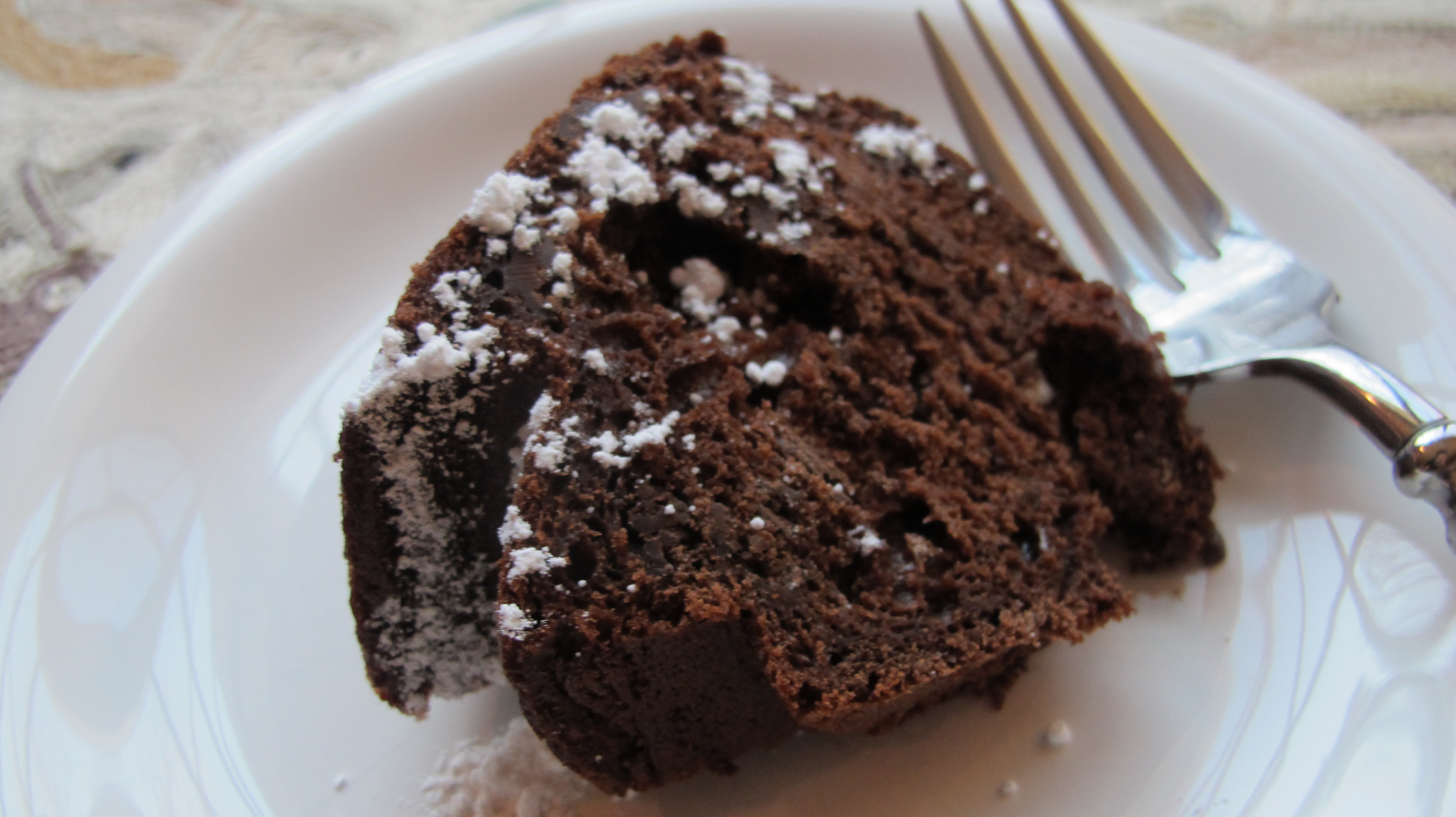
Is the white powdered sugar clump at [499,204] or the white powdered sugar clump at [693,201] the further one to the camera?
the white powdered sugar clump at [693,201]

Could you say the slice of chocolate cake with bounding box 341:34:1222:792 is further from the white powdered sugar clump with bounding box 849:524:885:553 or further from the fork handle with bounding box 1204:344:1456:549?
the fork handle with bounding box 1204:344:1456:549

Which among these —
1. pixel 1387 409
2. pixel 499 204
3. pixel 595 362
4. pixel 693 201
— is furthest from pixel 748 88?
pixel 1387 409

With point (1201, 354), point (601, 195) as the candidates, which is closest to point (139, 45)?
point (601, 195)

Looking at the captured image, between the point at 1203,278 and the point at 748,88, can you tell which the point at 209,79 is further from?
the point at 1203,278

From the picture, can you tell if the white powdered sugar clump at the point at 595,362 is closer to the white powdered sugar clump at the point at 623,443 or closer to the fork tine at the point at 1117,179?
the white powdered sugar clump at the point at 623,443

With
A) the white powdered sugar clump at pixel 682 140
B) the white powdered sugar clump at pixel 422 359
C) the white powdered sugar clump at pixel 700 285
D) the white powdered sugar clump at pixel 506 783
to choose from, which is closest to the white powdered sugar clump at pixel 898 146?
the white powdered sugar clump at pixel 682 140

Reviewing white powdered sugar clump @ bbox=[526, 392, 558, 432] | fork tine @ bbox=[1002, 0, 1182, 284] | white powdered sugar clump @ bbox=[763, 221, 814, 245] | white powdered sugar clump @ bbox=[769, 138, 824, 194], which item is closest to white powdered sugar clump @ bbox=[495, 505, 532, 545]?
white powdered sugar clump @ bbox=[526, 392, 558, 432]

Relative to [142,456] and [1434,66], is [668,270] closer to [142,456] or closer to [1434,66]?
[142,456]
